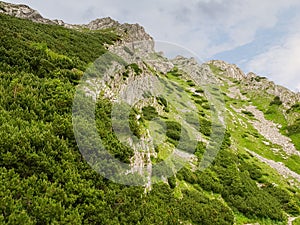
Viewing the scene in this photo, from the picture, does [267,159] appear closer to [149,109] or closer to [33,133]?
[149,109]

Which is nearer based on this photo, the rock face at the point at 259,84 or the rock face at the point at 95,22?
the rock face at the point at 95,22

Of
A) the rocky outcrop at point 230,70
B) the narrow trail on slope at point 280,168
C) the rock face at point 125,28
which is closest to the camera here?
the narrow trail on slope at point 280,168

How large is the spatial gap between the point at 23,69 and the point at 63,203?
10.3 m

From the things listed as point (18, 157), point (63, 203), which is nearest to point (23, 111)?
point (18, 157)

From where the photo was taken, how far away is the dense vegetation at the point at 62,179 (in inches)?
308

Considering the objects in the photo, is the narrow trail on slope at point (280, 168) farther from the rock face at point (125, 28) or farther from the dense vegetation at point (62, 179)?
the rock face at point (125, 28)

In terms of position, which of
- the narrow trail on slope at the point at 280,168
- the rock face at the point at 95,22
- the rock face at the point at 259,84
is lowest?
the narrow trail on slope at the point at 280,168

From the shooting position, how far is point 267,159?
34.2m

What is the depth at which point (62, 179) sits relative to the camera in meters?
8.96

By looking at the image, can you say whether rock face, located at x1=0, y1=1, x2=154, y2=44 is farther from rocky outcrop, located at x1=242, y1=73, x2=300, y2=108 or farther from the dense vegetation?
rocky outcrop, located at x1=242, y1=73, x2=300, y2=108

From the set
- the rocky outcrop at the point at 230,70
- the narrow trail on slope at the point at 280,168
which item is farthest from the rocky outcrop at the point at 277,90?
the narrow trail on slope at the point at 280,168

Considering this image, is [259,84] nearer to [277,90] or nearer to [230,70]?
[277,90]

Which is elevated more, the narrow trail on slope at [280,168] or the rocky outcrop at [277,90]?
the rocky outcrop at [277,90]

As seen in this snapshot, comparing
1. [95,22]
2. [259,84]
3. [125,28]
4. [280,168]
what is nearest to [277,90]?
[259,84]
